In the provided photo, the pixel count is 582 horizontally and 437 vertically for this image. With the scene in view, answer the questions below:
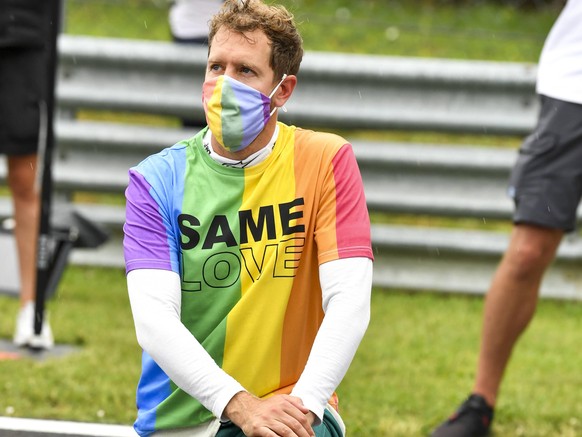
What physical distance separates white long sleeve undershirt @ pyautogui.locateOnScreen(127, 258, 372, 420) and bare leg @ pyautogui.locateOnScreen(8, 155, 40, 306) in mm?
2748

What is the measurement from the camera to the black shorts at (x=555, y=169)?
14.9ft

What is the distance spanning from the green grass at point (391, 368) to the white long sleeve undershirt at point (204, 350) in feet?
5.09

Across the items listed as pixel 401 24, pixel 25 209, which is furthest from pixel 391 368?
pixel 401 24

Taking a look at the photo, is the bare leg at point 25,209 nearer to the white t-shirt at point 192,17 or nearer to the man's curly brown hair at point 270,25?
the white t-shirt at point 192,17

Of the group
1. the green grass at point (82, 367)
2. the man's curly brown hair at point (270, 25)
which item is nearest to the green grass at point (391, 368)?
the green grass at point (82, 367)

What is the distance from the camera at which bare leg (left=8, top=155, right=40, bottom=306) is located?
5.87 m

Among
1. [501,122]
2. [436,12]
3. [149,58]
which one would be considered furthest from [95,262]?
[436,12]

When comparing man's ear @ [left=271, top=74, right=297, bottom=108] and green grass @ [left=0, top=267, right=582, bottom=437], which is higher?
man's ear @ [left=271, top=74, right=297, bottom=108]

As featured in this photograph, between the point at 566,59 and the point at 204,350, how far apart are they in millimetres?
2074

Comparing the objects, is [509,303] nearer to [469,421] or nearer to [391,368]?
[469,421]

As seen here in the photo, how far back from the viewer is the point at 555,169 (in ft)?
14.9

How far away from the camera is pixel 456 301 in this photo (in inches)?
262

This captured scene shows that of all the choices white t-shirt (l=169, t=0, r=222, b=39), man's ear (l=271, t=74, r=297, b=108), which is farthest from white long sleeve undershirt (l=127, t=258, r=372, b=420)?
white t-shirt (l=169, t=0, r=222, b=39)

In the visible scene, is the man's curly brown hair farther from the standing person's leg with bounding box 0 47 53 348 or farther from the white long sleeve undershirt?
the standing person's leg with bounding box 0 47 53 348
